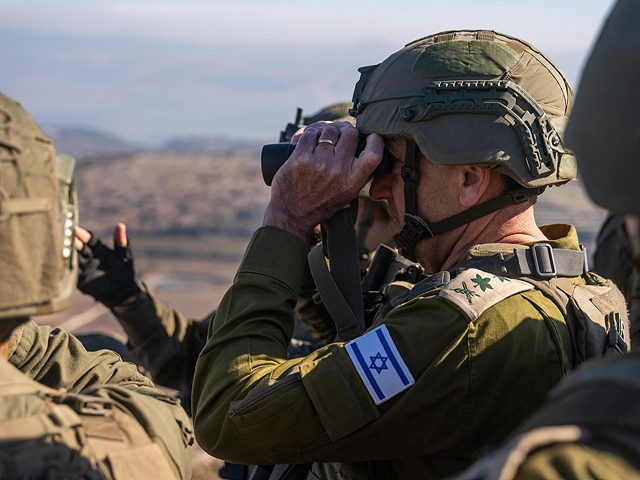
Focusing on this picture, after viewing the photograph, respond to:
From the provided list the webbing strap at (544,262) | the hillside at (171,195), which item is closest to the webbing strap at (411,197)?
the webbing strap at (544,262)

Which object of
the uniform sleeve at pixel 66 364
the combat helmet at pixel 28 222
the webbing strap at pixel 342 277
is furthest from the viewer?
the webbing strap at pixel 342 277

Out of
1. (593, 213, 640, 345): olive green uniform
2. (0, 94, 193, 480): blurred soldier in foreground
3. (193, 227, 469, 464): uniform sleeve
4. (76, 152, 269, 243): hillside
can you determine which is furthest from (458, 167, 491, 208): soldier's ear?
(76, 152, 269, 243): hillside

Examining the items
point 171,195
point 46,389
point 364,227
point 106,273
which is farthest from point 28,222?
point 171,195

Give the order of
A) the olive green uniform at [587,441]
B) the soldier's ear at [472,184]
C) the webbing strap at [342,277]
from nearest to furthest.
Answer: the olive green uniform at [587,441], the soldier's ear at [472,184], the webbing strap at [342,277]

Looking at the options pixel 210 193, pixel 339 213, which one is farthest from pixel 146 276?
pixel 339 213

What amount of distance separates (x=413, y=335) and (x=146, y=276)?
568 inches

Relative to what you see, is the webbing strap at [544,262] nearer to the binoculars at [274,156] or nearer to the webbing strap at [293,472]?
the binoculars at [274,156]

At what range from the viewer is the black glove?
4.33m

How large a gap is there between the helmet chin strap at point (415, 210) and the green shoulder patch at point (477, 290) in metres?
0.38

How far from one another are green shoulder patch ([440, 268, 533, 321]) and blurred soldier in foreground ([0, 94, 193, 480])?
913 millimetres

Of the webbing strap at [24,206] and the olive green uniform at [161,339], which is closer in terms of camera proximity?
the webbing strap at [24,206]

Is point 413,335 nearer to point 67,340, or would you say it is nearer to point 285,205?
point 285,205

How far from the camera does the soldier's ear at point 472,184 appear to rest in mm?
2781

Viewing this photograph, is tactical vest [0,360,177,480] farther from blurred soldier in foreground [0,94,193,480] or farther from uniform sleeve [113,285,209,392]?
uniform sleeve [113,285,209,392]
